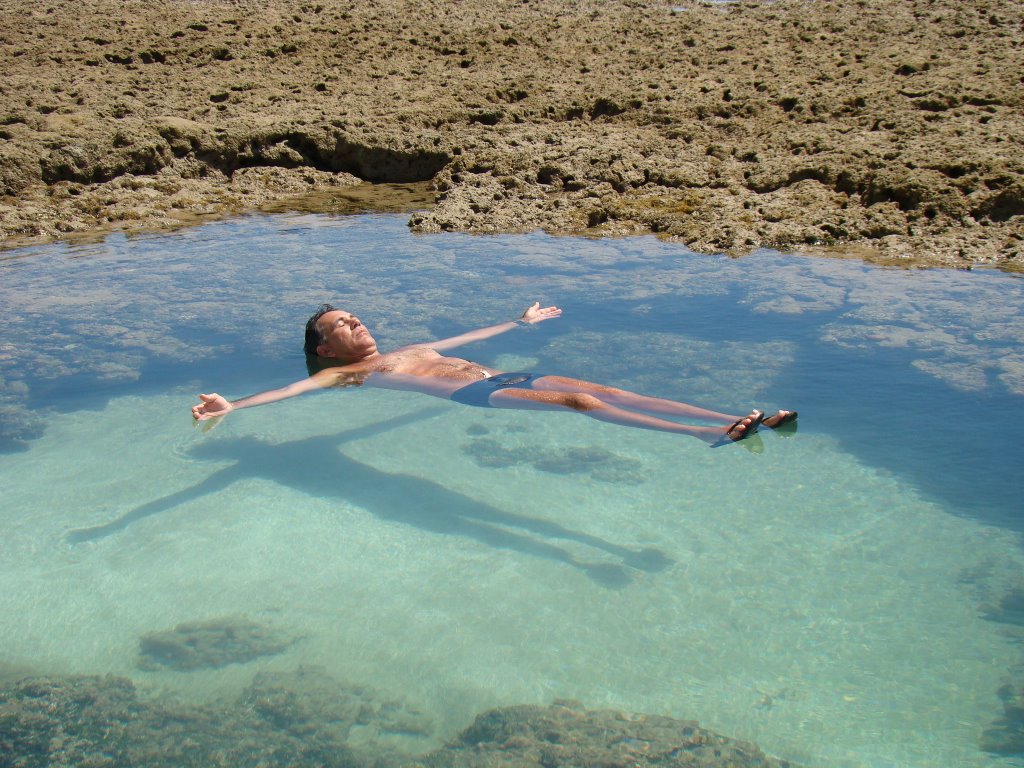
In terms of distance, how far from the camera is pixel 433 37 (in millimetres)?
16016

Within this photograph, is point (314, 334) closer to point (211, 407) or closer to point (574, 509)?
point (211, 407)

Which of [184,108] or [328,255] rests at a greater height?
[184,108]

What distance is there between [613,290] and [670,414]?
3083 mm

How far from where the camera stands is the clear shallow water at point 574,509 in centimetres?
323

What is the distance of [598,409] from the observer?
4.69 m

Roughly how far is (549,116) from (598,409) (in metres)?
9.75

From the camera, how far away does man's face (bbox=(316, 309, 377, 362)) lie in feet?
19.0

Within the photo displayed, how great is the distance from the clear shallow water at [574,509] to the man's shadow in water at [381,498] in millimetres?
18

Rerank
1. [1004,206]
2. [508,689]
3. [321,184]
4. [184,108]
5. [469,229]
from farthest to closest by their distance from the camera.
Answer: [184,108]
[321,184]
[469,229]
[1004,206]
[508,689]

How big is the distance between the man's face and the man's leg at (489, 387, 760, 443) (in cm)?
124

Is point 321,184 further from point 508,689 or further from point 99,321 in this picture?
point 508,689

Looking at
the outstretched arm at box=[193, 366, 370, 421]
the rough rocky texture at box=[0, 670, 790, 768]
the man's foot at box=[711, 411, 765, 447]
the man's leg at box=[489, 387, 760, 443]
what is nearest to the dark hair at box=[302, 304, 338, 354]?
the outstretched arm at box=[193, 366, 370, 421]

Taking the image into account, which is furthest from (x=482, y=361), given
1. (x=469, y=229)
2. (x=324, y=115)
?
(x=324, y=115)

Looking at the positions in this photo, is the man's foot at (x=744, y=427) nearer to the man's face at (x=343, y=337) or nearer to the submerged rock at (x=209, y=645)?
the submerged rock at (x=209, y=645)
